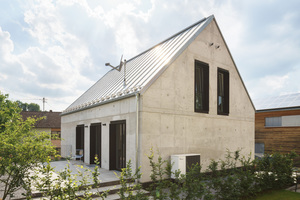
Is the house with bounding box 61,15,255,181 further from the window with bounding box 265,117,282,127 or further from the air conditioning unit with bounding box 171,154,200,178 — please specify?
the window with bounding box 265,117,282,127

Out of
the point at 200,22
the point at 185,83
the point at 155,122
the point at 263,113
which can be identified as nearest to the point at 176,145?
the point at 155,122

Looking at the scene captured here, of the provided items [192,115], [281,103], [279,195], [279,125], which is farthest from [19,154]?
[281,103]

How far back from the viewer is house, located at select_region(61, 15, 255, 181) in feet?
30.1

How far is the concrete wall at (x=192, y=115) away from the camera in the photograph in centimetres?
918

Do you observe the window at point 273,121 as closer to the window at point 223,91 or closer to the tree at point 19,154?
the window at point 223,91

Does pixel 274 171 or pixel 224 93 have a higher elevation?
pixel 224 93

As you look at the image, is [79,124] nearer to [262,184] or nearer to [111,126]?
[111,126]

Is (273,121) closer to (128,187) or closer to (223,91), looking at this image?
(223,91)

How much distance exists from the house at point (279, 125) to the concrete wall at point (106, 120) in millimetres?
13281

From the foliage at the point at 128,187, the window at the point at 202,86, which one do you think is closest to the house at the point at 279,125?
the window at the point at 202,86

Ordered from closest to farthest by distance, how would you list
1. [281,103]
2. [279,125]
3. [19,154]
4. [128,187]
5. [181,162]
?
[19,154], [128,187], [181,162], [279,125], [281,103]

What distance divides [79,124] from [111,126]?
469 cm

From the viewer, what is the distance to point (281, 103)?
65.9ft

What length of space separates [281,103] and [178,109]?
14.4 m
